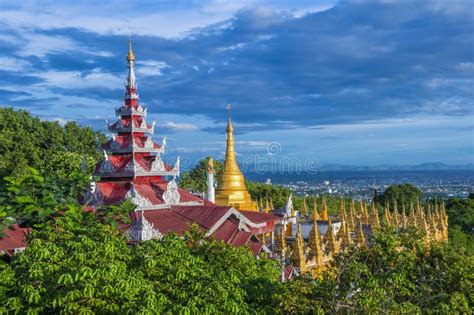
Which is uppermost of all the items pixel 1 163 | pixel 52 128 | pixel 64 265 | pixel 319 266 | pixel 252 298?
pixel 52 128

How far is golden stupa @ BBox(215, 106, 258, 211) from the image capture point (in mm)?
31062

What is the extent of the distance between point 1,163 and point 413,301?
3718cm

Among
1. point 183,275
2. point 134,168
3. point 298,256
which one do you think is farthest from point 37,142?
point 183,275

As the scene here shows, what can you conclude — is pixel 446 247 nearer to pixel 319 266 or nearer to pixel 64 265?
pixel 319 266

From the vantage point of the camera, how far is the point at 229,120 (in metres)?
32.1

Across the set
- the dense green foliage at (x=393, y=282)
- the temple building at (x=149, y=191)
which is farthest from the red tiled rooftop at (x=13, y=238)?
the dense green foliage at (x=393, y=282)

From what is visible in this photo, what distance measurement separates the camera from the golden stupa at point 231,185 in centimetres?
3106

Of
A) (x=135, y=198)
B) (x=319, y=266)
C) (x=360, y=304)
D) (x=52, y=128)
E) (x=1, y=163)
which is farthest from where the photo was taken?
(x=52, y=128)

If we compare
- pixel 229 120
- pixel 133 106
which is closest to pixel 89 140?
pixel 229 120

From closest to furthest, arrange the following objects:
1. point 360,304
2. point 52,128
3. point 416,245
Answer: point 360,304, point 416,245, point 52,128

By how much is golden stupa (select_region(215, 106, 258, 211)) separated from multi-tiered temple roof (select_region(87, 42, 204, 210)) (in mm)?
7408

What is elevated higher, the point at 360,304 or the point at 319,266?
the point at 360,304

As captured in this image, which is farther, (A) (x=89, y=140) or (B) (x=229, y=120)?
(A) (x=89, y=140)

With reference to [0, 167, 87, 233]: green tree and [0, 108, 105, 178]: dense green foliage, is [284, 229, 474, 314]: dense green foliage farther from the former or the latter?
[0, 108, 105, 178]: dense green foliage
